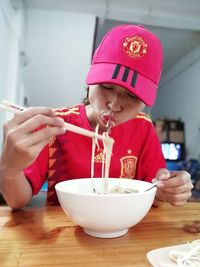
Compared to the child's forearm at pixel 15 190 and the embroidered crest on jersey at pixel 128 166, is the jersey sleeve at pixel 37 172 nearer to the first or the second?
the child's forearm at pixel 15 190

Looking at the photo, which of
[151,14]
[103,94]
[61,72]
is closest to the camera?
[103,94]

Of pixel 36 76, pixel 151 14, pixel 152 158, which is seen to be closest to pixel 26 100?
pixel 36 76

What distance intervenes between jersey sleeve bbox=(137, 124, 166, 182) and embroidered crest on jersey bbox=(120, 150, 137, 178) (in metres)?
0.04

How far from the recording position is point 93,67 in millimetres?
729

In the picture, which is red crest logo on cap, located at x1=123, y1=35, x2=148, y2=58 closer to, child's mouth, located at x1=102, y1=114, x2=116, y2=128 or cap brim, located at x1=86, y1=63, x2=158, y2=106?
cap brim, located at x1=86, y1=63, x2=158, y2=106

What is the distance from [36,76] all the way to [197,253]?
10.4 feet

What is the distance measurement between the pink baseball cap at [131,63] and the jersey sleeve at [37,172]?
0.31 meters

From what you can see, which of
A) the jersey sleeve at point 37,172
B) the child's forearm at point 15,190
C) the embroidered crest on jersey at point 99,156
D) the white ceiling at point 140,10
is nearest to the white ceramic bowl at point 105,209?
the child's forearm at point 15,190

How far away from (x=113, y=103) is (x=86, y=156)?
0.28 meters

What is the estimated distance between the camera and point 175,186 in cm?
71

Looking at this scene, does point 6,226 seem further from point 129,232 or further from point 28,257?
point 129,232

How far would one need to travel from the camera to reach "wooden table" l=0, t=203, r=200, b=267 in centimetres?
45

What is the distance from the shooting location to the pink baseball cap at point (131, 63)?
0.67 metres

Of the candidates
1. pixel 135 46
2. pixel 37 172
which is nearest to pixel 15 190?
pixel 37 172
